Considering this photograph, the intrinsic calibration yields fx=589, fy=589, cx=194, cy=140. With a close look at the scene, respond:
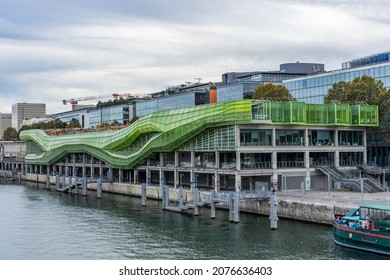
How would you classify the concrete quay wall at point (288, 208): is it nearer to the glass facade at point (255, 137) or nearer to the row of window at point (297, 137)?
the glass facade at point (255, 137)

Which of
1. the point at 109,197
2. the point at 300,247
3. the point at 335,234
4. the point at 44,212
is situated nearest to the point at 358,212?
the point at 335,234

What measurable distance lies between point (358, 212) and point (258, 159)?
95.8 feet

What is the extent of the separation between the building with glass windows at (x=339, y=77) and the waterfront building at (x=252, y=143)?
895 inches

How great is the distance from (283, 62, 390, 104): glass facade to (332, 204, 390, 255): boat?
62.3 meters

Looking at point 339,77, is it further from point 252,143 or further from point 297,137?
point 252,143

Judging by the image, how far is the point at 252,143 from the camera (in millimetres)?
Result: 82750

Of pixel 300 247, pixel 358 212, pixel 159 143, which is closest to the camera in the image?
pixel 300 247

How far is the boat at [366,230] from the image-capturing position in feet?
163

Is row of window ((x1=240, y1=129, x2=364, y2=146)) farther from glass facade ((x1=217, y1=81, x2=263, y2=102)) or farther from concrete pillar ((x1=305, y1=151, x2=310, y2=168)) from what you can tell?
glass facade ((x1=217, y1=81, x2=263, y2=102))

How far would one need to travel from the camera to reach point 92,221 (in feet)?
235

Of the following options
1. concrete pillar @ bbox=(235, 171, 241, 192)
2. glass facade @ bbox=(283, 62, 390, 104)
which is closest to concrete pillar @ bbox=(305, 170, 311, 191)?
concrete pillar @ bbox=(235, 171, 241, 192)

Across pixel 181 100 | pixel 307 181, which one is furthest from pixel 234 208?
pixel 181 100

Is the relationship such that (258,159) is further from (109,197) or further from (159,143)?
(109,197)
